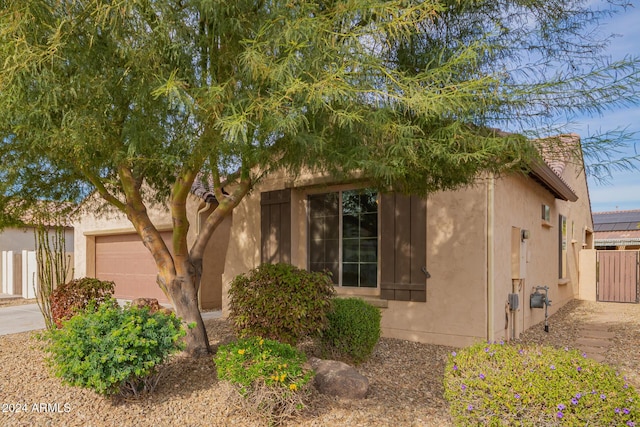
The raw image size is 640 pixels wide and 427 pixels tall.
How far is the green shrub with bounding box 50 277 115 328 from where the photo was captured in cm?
753

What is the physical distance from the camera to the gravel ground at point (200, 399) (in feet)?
14.0

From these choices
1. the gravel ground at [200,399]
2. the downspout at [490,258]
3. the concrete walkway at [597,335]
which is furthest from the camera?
the concrete walkway at [597,335]

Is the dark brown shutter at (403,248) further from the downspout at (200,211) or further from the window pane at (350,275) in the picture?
the downspout at (200,211)

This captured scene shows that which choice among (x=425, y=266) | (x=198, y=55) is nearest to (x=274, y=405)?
Result: (x=198, y=55)

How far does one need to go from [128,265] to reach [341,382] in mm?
11667

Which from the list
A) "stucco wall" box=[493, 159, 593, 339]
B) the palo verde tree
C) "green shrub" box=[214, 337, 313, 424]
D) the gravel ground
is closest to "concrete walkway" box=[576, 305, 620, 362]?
the gravel ground

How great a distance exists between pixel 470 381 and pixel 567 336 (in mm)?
6406

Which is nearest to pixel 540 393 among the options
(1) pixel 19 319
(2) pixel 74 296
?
(2) pixel 74 296

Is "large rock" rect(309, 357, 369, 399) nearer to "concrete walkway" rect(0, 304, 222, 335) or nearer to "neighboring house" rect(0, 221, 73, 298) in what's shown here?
"concrete walkway" rect(0, 304, 222, 335)

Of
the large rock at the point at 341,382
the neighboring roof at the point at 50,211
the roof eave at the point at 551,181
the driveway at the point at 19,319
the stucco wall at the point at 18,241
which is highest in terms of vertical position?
the roof eave at the point at 551,181

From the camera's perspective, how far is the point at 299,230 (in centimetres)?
919

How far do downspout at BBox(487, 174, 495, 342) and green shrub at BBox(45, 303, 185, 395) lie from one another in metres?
4.60

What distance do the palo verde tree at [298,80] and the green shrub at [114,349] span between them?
1674 mm

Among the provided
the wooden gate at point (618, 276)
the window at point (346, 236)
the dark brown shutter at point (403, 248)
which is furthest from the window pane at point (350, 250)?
the wooden gate at point (618, 276)
